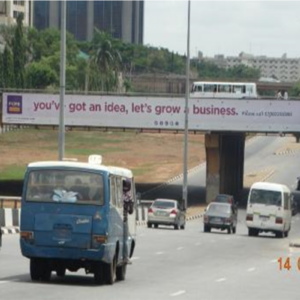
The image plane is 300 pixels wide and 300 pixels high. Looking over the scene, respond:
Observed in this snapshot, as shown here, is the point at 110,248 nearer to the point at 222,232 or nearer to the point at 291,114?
the point at 222,232

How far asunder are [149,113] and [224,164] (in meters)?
8.81

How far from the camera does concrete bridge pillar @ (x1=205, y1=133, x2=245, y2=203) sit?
80875 millimetres

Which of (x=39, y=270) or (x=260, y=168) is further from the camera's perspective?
(x=260, y=168)

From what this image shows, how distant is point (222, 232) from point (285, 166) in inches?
2740

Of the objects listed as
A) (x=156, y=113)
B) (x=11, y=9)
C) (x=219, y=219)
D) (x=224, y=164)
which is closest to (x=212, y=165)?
(x=224, y=164)

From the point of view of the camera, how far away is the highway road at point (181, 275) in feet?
70.6

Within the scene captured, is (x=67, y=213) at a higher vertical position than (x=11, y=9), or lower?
lower

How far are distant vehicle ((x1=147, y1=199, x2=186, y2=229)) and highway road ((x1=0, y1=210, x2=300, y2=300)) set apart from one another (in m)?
11.2

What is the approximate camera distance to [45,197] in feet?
74.6

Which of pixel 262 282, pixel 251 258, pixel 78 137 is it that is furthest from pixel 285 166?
pixel 262 282

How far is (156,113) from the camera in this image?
258 feet

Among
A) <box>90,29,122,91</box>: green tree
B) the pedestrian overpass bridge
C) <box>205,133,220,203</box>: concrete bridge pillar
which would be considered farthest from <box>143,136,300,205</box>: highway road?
<box>90,29,122,91</box>: green tree

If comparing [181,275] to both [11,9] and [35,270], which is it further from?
[11,9]

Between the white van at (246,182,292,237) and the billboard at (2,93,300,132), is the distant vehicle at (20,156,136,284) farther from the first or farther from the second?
the billboard at (2,93,300,132)
